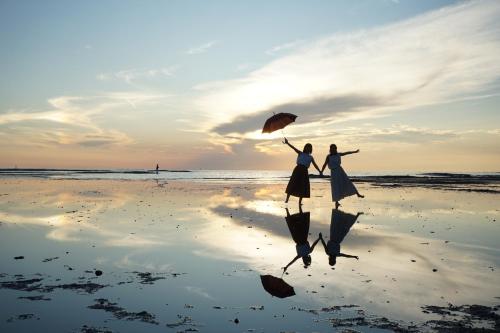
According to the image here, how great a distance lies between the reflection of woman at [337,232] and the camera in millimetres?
10547

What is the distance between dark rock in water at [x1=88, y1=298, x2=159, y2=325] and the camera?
614 cm

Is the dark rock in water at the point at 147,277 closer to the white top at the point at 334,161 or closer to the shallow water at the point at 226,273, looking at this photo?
the shallow water at the point at 226,273

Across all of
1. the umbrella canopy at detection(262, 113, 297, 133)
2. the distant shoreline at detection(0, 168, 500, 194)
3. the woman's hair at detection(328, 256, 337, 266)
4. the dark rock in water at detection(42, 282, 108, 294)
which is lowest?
the dark rock in water at detection(42, 282, 108, 294)

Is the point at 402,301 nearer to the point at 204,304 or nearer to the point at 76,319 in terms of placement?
the point at 204,304

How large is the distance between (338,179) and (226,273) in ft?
47.4

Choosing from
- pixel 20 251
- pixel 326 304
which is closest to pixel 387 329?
pixel 326 304

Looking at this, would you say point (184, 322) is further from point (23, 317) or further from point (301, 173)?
point (301, 173)

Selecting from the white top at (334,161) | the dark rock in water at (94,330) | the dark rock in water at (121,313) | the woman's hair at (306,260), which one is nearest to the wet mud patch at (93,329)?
the dark rock in water at (94,330)

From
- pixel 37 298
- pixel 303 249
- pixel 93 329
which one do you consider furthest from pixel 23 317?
pixel 303 249

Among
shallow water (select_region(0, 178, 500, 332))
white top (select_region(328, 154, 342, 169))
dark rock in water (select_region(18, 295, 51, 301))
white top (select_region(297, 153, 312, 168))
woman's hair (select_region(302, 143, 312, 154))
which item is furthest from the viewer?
white top (select_region(328, 154, 342, 169))

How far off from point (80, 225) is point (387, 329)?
39.9 ft

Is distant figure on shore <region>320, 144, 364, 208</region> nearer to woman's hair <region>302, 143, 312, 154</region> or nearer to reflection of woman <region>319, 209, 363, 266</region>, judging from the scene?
woman's hair <region>302, 143, 312, 154</region>

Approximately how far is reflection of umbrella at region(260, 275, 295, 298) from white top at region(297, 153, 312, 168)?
1306 cm

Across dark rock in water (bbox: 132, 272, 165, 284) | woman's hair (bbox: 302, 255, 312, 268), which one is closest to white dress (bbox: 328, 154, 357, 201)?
woman's hair (bbox: 302, 255, 312, 268)
